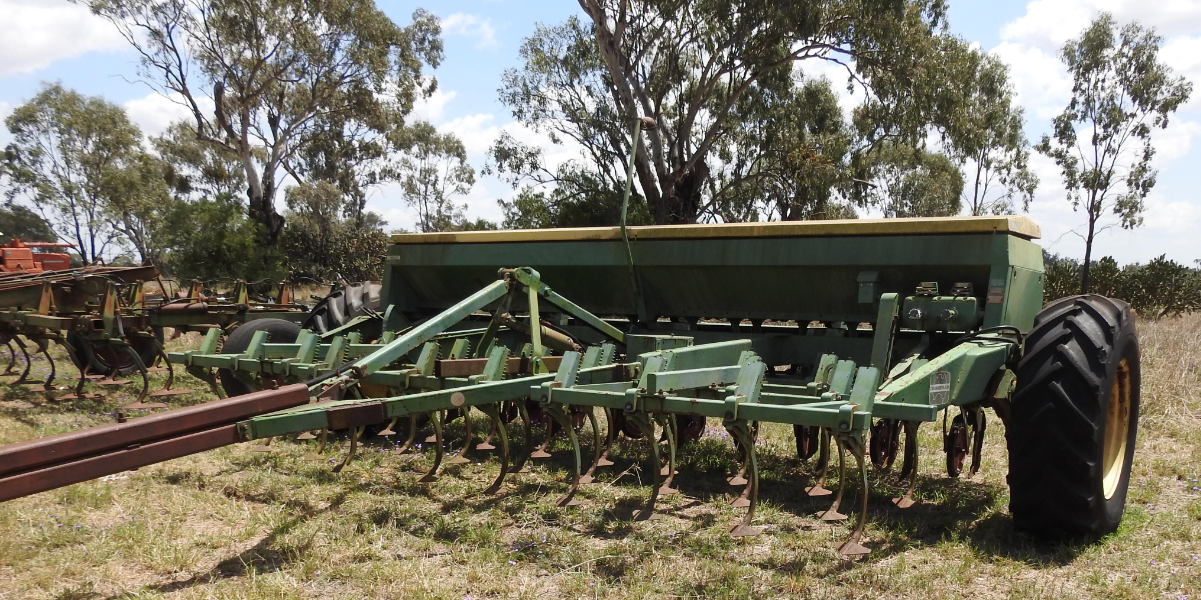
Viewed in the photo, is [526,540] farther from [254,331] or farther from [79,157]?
[79,157]

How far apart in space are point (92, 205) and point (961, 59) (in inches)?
1466

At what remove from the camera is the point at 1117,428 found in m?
4.49

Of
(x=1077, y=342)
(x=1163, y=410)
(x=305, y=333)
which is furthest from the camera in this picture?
(x=1163, y=410)

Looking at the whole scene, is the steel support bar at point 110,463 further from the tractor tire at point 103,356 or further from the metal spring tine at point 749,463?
the tractor tire at point 103,356

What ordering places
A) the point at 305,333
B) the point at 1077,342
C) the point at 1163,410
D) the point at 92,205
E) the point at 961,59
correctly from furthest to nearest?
the point at 92,205, the point at 961,59, the point at 1163,410, the point at 305,333, the point at 1077,342

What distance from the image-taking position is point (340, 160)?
34156 millimetres

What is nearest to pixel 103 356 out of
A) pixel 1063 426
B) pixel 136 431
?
pixel 136 431

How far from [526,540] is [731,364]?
4.61 feet

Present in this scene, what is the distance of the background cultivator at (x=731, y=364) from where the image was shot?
3.26 meters

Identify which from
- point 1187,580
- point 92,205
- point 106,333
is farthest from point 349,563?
point 92,205

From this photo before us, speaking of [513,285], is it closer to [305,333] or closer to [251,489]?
[305,333]

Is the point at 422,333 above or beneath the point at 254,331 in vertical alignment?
above

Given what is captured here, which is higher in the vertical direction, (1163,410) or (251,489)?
(1163,410)

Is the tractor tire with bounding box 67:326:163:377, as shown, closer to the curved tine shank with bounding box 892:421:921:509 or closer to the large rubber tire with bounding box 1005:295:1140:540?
the curved tine shank with bounding box 892:421:921:509
